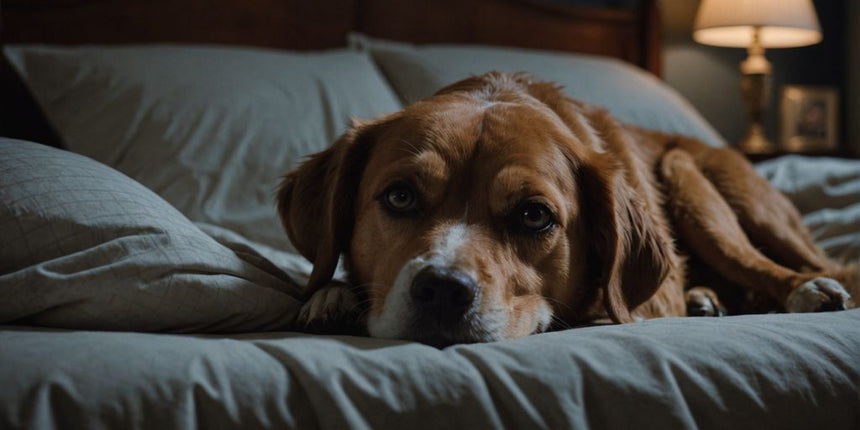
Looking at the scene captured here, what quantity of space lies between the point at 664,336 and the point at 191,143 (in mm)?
1859

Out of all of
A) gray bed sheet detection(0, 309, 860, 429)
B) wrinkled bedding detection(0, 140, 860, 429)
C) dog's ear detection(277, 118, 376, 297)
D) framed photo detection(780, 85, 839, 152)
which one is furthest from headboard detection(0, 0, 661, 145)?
gray bed sheet detection(0, 309, 860, 429)

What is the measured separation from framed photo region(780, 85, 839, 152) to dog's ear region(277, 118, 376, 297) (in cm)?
473

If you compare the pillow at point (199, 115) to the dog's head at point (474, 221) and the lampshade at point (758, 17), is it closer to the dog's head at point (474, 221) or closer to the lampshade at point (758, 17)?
the dog's head at point (474, 221)

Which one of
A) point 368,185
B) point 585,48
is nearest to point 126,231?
point 368,185

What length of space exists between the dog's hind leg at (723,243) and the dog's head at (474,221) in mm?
342

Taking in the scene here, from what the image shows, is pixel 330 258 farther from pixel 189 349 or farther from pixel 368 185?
pixel 189 349

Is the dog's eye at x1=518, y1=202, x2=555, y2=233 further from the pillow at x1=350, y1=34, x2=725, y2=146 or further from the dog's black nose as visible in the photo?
the pillow at x1=350, y1=34, x2=725, y2=146

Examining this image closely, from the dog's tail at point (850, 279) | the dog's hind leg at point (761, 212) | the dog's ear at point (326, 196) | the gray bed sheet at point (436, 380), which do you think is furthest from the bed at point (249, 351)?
the dog's hind leg at point (761, 212)

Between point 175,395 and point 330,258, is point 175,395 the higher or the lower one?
the higher one

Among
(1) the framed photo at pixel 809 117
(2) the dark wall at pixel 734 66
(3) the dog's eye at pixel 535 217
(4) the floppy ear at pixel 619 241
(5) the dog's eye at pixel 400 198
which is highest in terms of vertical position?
(5) the dog's eye at pixel 400 198

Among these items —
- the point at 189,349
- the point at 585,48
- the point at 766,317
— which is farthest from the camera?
the point at 585,48

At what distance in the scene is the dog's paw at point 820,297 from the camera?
1.96m

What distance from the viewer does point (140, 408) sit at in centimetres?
102

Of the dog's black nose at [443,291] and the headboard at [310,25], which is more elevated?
the headboard at [310,25]
